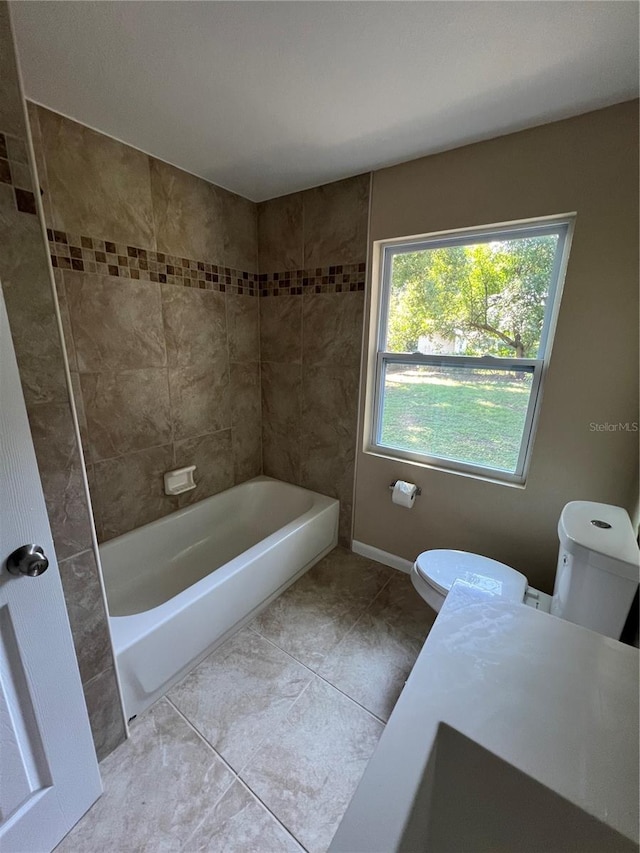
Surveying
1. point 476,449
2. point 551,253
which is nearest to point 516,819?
point 476,449

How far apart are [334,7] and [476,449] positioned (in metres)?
1.78

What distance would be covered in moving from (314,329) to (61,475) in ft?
5.34

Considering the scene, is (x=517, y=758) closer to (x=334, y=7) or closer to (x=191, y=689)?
(x=191, y=689)

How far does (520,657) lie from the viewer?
825 mm

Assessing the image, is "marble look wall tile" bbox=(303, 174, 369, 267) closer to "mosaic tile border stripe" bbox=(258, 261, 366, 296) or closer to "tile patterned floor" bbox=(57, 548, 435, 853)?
"mosaic tile border stripe" bbox=(258, 261, 366, 296)

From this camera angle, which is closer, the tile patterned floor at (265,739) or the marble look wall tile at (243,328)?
the tile patterned floor at (265,739)

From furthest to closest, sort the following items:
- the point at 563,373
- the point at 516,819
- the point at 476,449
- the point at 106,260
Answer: the point at 476,449 → the point at 106,260 → the point at 563,373 → the point at 516,819

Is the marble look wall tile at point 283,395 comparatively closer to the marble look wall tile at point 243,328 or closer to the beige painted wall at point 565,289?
the marble look wall tile at point 243,328

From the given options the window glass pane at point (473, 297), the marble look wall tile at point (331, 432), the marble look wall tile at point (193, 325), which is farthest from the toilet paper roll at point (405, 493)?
the marble look wall tile at point (193, 325)

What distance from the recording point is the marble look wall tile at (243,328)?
228 cm

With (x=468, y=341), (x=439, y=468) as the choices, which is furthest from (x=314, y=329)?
(x=439, y=468)

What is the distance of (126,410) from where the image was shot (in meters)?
1.84

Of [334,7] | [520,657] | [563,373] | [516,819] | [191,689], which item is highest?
[334,7]

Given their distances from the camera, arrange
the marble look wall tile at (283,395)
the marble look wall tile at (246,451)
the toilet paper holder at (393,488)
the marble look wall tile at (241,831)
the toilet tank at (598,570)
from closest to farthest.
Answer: the marble look wall tile at (241,831)
the toilet tank at (598,570)
the toilet paper holder at (393,488)
the marble look wall tile at (283,395)
the marble look wall tile at (246,451)
